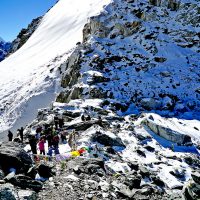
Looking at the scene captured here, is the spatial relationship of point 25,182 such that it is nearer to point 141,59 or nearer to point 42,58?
point 141,59

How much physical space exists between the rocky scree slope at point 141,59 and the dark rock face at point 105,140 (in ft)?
46.5

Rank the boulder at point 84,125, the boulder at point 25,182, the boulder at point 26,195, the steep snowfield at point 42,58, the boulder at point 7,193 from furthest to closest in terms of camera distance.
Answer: the steep snowfield at point 42,58, the boulder at point 84,125, the boulder at point 25,182, the boulder at point 26,195, the boulder at point 7,193

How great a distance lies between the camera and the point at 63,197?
15.2 meters

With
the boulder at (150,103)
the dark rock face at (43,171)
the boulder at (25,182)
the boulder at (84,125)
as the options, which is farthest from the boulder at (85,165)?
the boulder at (150,103)

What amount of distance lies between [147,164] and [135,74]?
25.6m

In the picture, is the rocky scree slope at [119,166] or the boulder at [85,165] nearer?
the rocky scree slope at [119,166]

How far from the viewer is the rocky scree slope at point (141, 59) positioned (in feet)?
150

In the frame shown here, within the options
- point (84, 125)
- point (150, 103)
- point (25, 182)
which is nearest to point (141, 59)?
point (150, 103)

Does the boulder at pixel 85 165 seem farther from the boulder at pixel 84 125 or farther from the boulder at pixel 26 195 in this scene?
the boulder at pixel 84 125

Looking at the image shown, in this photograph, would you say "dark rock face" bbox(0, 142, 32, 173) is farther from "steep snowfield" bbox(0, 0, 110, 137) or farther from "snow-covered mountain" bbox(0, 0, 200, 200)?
"steep snowfield" bbox(0, 0, 110, 137)

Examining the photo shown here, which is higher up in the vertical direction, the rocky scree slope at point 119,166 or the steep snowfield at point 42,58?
the steep snowfield at point 42,58

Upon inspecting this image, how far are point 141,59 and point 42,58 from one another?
848 inches

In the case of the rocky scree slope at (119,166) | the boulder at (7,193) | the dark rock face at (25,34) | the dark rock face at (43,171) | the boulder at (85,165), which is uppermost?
the dark rock face at (25,34)

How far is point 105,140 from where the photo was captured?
28703 millimetres
